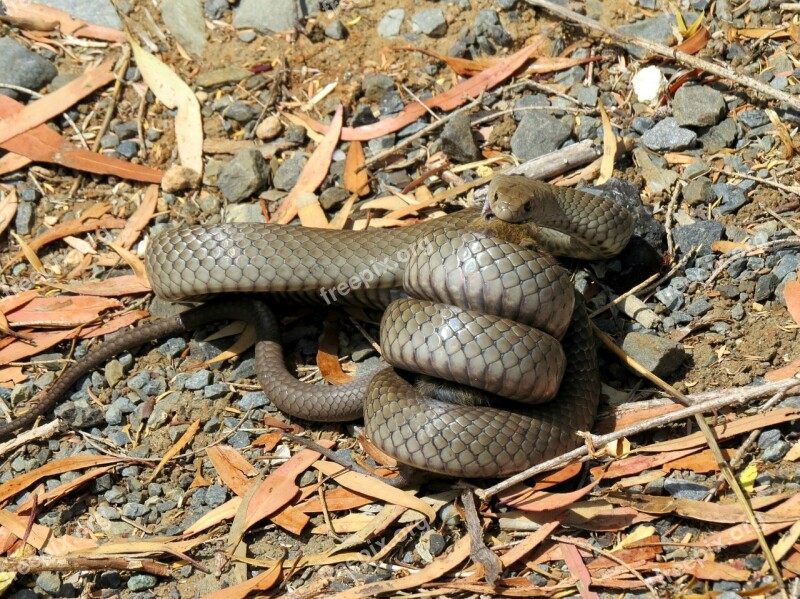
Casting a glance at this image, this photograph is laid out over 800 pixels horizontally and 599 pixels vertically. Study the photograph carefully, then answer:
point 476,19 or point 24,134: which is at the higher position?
point 476,19

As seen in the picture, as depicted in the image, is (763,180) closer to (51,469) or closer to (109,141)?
(51,469)

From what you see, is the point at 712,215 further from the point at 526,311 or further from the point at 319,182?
the point at 319,182

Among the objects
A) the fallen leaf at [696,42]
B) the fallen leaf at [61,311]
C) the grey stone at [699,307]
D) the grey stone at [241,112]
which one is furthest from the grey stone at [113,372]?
the fallen leaf at [696,42]

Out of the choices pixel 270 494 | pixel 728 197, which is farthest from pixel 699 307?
pixel 270 494

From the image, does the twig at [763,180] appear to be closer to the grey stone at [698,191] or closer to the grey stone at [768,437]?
the grey stone at [698,191]

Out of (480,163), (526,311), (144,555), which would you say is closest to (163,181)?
(480,163)

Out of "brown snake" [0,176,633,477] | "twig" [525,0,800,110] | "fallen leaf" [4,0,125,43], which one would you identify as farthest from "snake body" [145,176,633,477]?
"fallen leaf" [4,0,125,43]

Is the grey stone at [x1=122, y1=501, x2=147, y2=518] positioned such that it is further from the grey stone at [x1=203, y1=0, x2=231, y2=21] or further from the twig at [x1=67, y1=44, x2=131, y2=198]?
the grey stone at [x1=203, y1=0, x2=231, y2=21]
